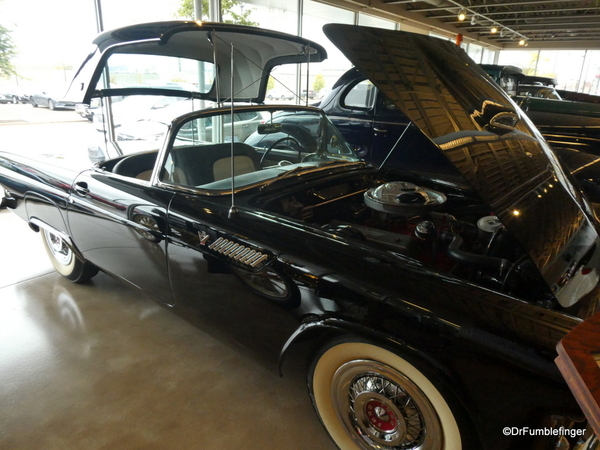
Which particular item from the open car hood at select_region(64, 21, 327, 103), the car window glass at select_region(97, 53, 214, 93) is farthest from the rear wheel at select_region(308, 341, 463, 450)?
the car window glass at select_region(97, 53, 214, 93)

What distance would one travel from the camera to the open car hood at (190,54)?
2.26 m

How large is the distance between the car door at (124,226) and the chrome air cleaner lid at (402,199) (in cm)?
109

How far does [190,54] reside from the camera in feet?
10.6

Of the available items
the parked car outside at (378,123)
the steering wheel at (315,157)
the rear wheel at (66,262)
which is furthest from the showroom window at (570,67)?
the rear wheel at (66,262)

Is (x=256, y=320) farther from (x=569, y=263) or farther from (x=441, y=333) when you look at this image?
(x=569, y=263)

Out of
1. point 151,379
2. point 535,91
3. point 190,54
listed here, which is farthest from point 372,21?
point 151,379

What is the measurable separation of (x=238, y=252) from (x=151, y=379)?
1.03m

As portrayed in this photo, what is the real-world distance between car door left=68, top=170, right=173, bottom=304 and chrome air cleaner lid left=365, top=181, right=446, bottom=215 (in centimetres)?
109

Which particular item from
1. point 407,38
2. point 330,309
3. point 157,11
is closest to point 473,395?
point 330,309

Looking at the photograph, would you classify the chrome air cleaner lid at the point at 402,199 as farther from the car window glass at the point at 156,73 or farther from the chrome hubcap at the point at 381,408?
the car window glass at the point at 156,73

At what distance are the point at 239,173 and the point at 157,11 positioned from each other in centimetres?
499

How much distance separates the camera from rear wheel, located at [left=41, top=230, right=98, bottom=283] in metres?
3.03

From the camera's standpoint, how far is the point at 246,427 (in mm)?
1850

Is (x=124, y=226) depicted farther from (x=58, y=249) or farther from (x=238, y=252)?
(x=58, y=249)
